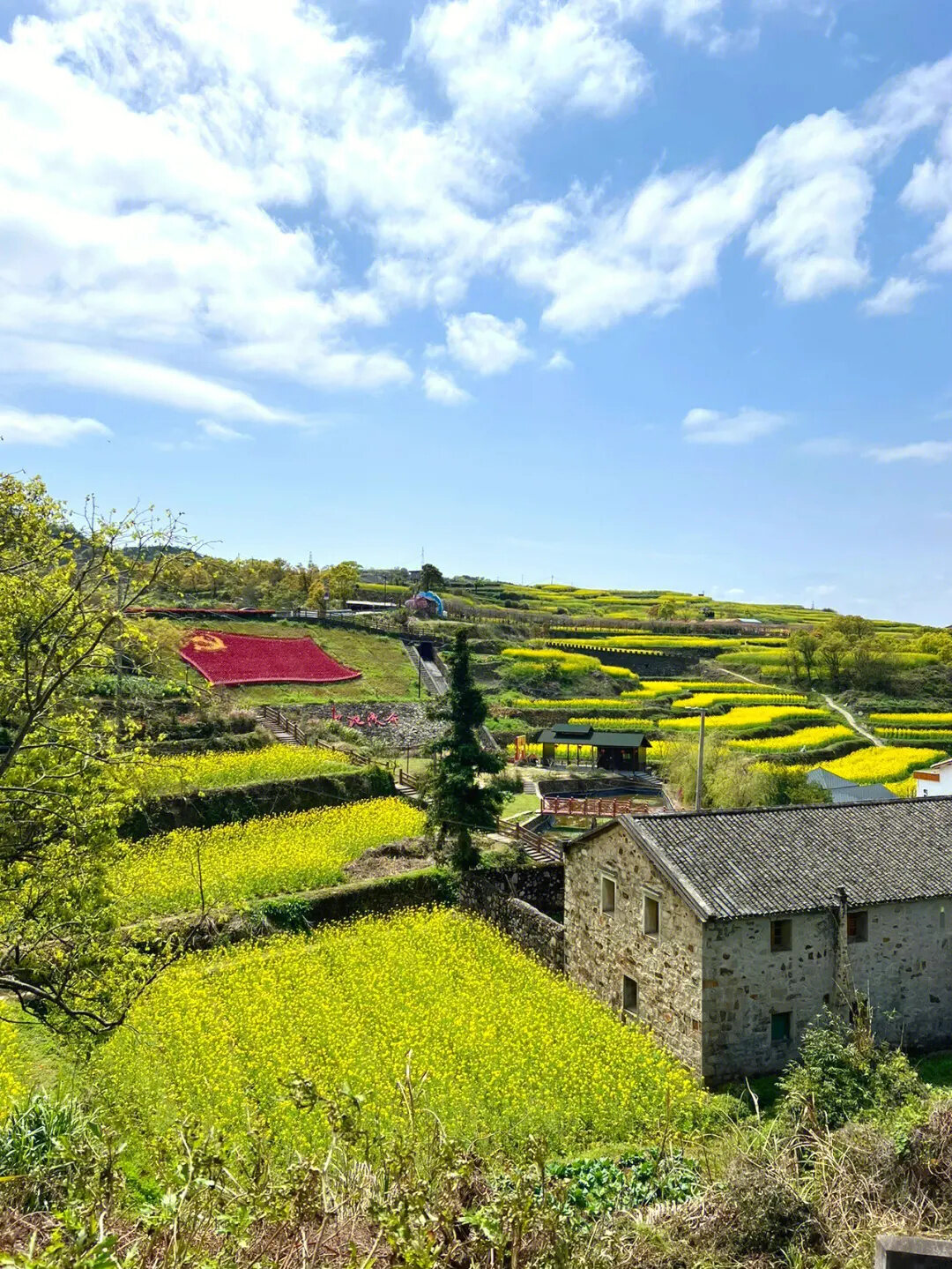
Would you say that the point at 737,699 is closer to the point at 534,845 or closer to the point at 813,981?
the point at 534,845

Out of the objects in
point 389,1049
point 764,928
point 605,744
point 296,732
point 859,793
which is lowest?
point 389,1049

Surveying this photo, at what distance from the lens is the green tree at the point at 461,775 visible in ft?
92.5

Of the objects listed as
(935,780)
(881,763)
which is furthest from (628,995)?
(881,763)

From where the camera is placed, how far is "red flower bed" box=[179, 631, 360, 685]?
2003 inches

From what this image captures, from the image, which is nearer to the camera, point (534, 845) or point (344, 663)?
point (534, 845)

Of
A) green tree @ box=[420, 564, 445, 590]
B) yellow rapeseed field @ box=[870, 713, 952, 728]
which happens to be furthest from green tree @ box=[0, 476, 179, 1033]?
green tree @ box=[420, 564, 445, 590]

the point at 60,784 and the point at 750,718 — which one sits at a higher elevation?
the point at 60,784

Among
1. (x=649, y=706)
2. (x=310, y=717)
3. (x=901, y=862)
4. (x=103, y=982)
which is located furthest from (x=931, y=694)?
(x=103, y=982)

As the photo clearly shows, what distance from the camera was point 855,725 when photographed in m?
60.3

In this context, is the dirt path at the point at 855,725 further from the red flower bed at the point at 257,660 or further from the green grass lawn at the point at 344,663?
the red flower bed at the point at 257,660

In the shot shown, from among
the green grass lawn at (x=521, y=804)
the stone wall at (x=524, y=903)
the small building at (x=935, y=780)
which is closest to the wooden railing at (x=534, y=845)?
the stone wall at (x=524, y=903)

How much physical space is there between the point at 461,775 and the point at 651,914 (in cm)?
1023

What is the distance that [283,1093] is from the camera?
47.7 feet

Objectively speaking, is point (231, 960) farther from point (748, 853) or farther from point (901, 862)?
point (901, 862)
